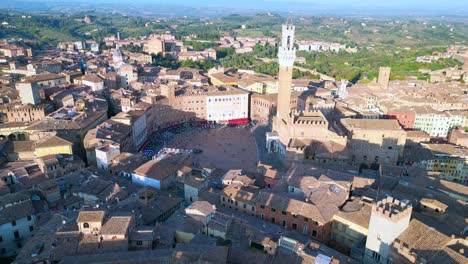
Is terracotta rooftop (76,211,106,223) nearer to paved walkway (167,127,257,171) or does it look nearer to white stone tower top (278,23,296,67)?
paved walkway (167,127,257,171)

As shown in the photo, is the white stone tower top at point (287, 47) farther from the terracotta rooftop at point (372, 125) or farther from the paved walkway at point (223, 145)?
the paved walkway at point (223, 145)

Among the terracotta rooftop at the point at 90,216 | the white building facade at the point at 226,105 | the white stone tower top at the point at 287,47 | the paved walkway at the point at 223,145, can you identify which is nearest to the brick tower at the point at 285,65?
the white stone tower top at the point at 287,47

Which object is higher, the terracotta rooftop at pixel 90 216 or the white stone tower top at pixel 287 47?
the white stone tower top at pixel 287 47

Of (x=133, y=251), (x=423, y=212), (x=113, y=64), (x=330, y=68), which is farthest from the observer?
(x=330, y=68)

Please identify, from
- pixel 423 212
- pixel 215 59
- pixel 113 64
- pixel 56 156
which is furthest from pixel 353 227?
pixel 215 59

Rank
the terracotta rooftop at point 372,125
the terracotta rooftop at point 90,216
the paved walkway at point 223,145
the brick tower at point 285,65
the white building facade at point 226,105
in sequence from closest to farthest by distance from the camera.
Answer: the terracotta rooftop at point 90,216 < the terracotta rooftop at point 372,125 < the paved walkway at point 223,145 < the brick tower at point 285,65 < the white building facade at point 226,105

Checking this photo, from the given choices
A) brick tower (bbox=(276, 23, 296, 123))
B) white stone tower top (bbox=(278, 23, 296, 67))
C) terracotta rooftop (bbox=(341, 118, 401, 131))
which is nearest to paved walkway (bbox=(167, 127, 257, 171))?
brick tower (bbox=(276, 23, 296, 123))

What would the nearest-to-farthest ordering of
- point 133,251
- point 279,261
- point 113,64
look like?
point 279,261, point 133,251, point 113,64

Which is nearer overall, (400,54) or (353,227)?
(353,227)

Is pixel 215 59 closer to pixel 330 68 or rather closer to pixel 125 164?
pixel 330 68

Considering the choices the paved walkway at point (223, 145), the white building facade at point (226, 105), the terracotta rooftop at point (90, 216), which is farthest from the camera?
the white building facade at point (226, 105)
